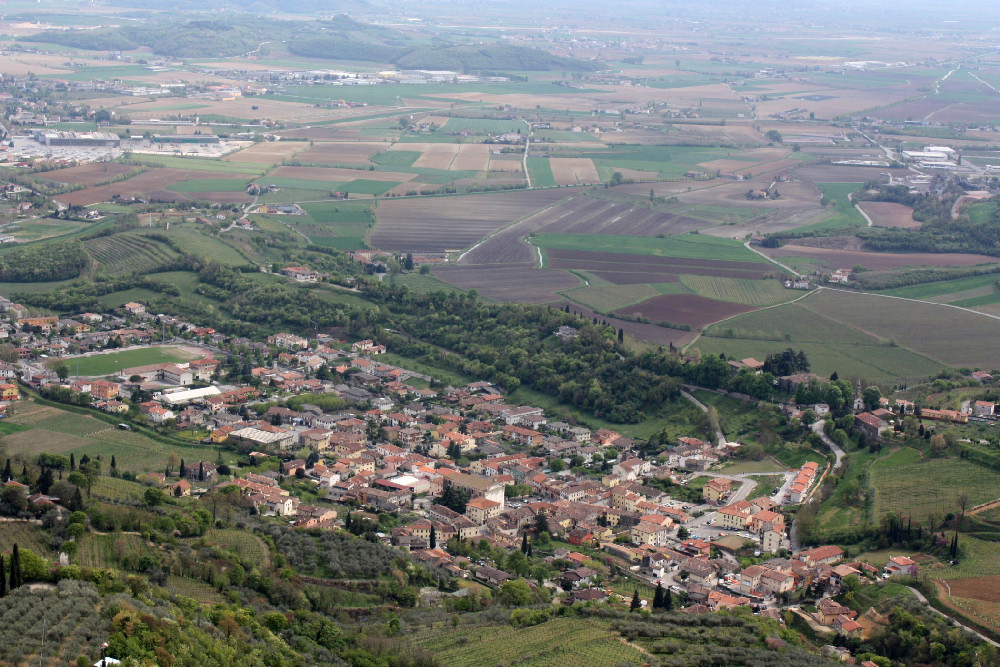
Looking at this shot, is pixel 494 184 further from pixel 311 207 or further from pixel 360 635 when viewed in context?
pixel 360 635

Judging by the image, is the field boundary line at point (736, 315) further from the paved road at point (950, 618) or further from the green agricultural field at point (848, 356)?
the paved road at point (950, 618)

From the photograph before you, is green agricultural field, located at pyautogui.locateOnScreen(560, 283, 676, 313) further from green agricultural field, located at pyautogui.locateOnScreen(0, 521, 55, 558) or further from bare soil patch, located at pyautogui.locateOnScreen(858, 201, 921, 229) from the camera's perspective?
green agricultural field, located at pyautogui.locateOnScreen(0, 521, 55, 558)

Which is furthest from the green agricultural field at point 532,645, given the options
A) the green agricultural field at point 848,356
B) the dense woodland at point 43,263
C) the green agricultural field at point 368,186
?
the green agricultural field at point 368,186

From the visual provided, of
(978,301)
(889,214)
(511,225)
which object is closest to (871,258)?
(978,301)

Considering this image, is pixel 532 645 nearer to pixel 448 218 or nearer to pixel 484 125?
pixel 448 218

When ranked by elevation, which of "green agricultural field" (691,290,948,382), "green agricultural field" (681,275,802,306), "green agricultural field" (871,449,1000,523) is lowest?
"green agricultural field" (871,449,1000,523)

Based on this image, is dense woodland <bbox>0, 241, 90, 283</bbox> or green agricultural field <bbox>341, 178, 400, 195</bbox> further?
green agricultural field <bbox>341, 178, 400, 195</bbox>

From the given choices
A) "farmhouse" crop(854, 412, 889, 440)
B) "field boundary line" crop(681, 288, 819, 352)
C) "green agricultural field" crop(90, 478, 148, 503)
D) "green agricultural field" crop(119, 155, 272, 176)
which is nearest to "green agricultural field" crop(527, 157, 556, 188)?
"green agricultural field" crop(119, 155, 272, 176)
